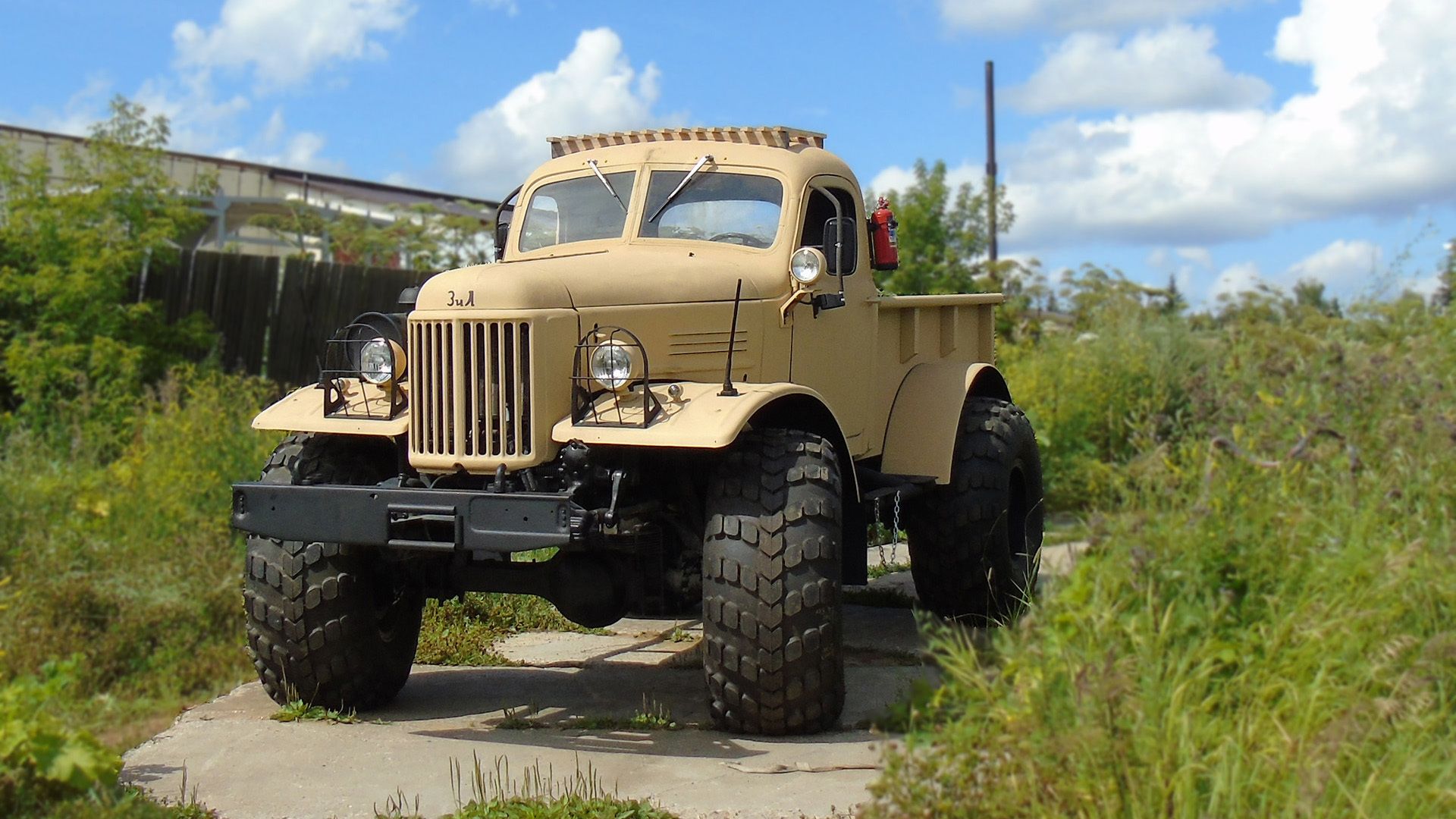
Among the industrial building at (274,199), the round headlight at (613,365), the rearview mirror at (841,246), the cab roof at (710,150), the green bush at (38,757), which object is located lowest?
the green bush at (38,757)

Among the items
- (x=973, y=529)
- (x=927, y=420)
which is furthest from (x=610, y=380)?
(x=973, y=529)

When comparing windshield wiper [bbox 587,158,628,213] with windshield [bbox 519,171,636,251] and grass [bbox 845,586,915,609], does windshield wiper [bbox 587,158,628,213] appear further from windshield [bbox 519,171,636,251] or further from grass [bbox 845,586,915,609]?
grass [bbox 845,586,915,609]

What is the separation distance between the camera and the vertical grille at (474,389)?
16.9ft

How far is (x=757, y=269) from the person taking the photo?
20.0ft

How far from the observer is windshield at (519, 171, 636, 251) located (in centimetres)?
657

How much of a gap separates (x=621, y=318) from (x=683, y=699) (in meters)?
1.77

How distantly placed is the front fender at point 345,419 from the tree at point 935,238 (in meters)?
9.14

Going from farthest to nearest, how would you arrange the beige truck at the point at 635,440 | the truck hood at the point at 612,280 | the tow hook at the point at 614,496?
the truck hood at the point at 612,280
the beige truck at the point at 635,440
the tow hook at the point at 614,496

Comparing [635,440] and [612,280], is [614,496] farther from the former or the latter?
[612,280]

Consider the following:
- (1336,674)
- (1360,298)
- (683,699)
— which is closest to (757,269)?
(683,699)

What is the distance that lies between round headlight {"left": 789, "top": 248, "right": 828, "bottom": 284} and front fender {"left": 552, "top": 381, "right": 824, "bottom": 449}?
75cm

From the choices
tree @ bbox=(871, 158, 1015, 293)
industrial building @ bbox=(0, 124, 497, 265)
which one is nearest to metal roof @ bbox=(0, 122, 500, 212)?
industrial building @ bbox=(0, 124, 497, 265)

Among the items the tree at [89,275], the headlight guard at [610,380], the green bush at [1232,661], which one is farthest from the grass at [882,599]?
the tree at [89,275]

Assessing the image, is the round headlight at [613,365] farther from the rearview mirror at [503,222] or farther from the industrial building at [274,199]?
the industrial building at [274,199]
